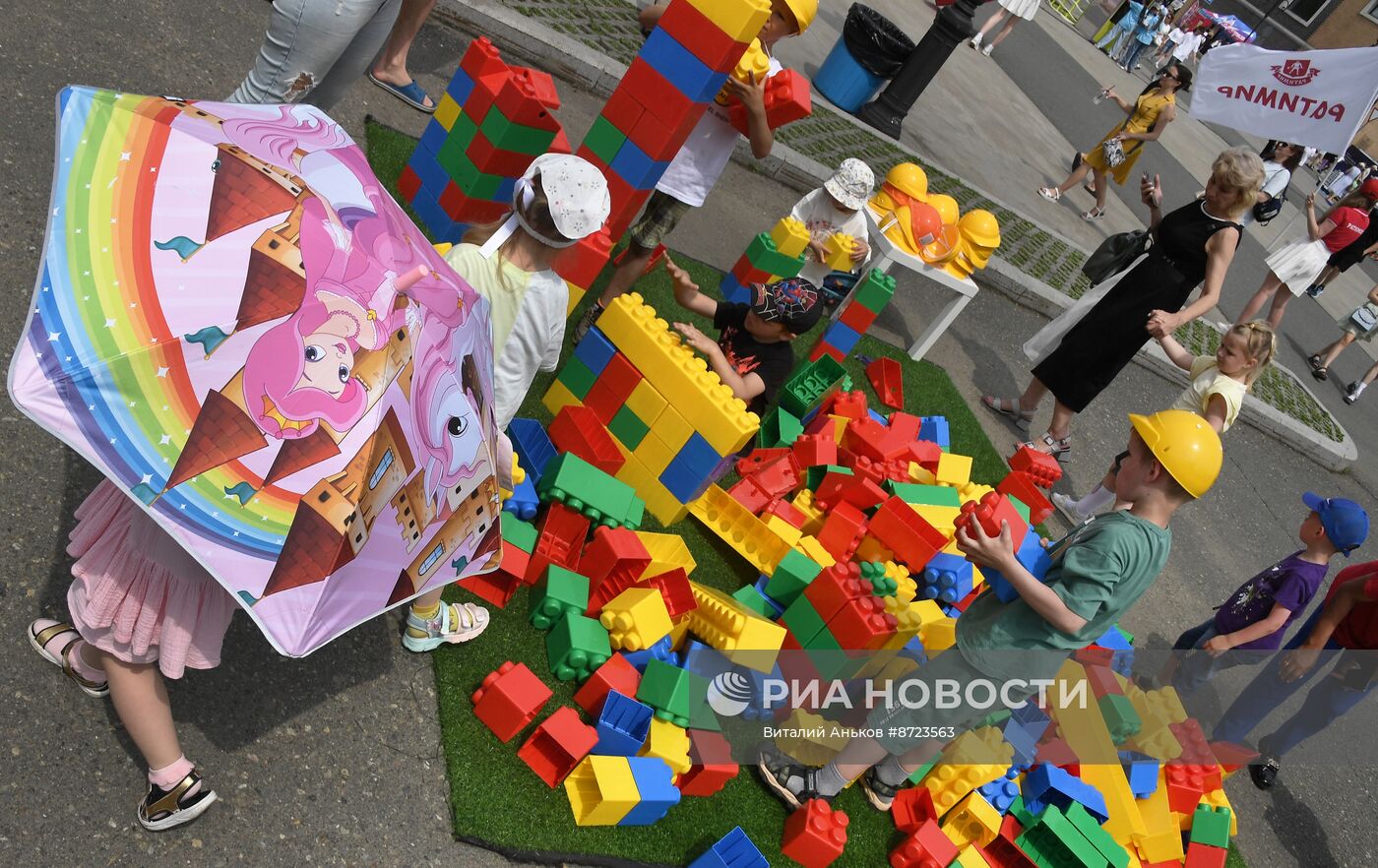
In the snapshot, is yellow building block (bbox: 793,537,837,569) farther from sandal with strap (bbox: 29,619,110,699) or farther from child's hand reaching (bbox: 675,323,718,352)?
sandal with strap (bbox: 29,619,110,699)

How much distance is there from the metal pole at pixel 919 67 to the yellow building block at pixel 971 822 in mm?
7328

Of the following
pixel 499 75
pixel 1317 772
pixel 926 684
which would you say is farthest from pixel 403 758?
pixel 1317 772

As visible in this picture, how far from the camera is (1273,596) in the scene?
4.66 metres

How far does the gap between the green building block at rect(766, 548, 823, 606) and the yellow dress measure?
8222 millimetres

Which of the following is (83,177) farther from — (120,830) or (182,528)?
(120,830)

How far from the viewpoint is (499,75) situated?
14.6 feet

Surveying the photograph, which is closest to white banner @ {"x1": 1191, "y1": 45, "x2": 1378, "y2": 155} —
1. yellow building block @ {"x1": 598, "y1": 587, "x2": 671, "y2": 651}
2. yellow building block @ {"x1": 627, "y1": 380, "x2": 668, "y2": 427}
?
yellow building block @ {"x1": 627, "y1": 380, "x2": 668, "y2": 427}

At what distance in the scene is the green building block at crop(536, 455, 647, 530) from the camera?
3.62m

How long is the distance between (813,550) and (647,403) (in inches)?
41.4

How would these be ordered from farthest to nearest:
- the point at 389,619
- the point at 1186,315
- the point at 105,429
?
the point at 1186,315 → the point at 389,619 → the point at 105,429

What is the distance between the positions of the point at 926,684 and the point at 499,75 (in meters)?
3.29

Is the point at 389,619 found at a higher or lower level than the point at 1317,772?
lower

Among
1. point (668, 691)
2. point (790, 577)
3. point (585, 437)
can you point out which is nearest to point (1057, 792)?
point (790, 577)

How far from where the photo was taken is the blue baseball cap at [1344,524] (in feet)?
14.5
